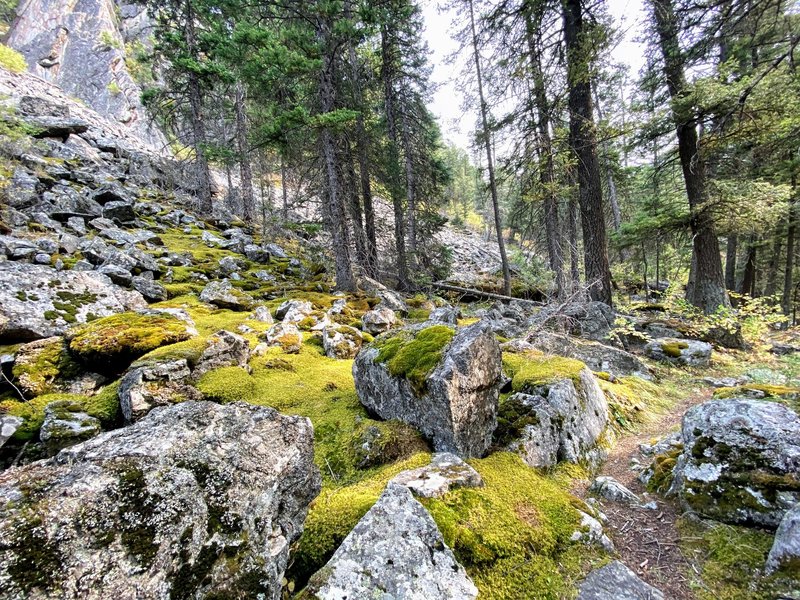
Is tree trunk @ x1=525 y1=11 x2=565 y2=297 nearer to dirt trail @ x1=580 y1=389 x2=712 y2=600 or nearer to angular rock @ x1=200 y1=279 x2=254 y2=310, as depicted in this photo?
dirt trail @ x1=580 y1=389 x2=712 y2=600

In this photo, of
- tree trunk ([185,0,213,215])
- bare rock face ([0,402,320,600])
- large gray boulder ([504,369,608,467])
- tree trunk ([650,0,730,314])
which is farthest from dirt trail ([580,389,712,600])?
tree trunk ([185,0,213,215])

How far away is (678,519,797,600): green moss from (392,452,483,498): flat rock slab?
1.46m

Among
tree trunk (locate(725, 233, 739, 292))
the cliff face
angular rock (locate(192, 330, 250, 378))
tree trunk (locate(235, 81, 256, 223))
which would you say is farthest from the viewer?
the cliff face

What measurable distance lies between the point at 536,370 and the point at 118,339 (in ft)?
17.9

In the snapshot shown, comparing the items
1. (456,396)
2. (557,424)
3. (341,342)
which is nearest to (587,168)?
(557,424)

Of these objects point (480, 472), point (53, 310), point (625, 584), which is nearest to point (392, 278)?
point (53, 310)

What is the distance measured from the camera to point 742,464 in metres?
2.56

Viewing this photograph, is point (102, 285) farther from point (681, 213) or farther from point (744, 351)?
point (744, 351)

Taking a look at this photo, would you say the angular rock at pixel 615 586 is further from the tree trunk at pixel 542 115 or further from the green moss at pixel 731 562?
the tree trunk at pixel 542 115

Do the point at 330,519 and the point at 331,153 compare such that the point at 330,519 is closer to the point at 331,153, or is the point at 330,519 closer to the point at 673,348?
the point at 673,348

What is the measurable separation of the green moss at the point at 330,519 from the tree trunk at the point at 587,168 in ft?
23.2

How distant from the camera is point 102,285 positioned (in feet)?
18.7

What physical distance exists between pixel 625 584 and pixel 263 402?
357cm

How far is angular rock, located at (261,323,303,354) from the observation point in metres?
5.54
